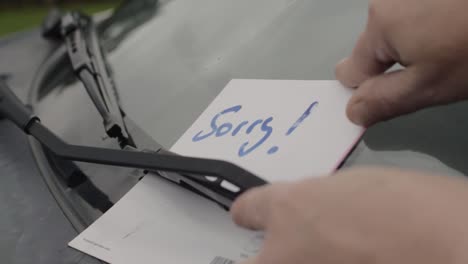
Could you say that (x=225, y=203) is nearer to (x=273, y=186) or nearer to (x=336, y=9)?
(x=273, y=186)

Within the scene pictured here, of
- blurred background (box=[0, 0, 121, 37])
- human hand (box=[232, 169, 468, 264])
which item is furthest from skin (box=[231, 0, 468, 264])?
blurred background (box=[0, 0, 121, 37])

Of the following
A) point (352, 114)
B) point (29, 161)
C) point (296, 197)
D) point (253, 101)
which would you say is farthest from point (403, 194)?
point (29, 161)

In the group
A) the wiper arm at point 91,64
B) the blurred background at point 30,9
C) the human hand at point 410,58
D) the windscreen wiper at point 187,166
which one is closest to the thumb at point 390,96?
the human hand at point 410,58

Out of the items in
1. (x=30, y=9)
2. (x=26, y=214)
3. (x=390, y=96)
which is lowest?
(x=390, y=96)

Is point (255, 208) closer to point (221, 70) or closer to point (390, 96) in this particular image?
point (390, 96)

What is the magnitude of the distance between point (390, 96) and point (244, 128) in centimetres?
23

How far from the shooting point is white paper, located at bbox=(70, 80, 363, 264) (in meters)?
0.86

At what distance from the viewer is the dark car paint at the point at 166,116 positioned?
2.93 feet

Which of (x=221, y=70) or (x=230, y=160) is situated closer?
(x=230, y=160)

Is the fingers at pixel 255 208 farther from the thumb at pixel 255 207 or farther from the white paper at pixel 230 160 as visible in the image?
the white paper at pixel 230 160

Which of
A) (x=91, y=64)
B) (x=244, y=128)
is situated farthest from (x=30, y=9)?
(x=244, y=128)

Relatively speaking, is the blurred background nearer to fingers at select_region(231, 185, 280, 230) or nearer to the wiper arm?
the wiper arm

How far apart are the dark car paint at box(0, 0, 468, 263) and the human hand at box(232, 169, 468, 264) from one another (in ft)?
0.75

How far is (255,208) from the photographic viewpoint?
697mm
